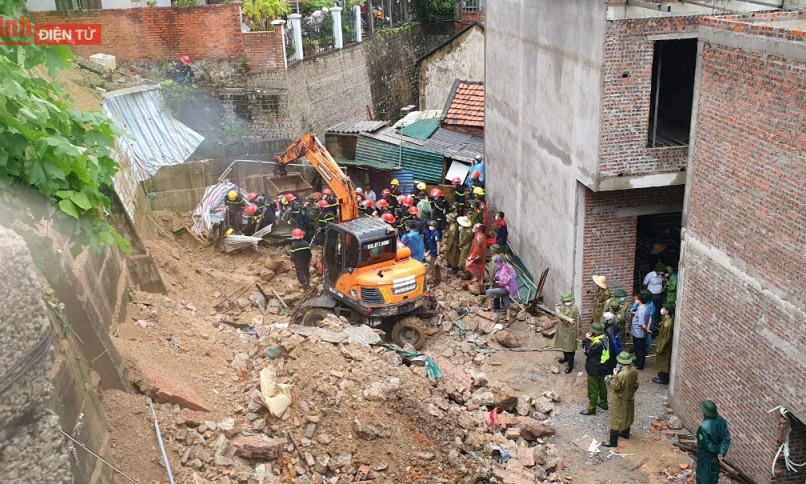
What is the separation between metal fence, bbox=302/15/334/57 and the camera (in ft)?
77.6

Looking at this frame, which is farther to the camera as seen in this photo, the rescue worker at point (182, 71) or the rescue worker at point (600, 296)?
the rescue worker at point (182, 71)

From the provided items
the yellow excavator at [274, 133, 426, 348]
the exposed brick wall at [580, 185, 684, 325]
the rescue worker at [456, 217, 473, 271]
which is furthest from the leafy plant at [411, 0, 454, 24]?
the exposed brick wall at [580, 185, 684, 325]

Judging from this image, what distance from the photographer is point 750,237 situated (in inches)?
366

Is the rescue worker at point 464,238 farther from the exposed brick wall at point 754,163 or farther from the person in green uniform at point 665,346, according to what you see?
the exposed brick wall at point 754,163

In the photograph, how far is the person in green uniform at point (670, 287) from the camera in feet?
41.9

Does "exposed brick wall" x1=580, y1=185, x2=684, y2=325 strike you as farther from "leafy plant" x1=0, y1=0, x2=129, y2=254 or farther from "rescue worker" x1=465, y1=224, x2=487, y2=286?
"leafy plant" x1=0, y1=0, x2=129, y2=254

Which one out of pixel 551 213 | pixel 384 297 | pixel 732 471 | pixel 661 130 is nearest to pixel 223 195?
pixel 384 297

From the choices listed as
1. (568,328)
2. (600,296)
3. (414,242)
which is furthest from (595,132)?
(414,242)

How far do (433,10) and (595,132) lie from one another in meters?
21.1

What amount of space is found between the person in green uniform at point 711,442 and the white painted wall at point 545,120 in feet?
15.4

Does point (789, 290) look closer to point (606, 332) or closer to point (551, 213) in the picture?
point (606, 332)

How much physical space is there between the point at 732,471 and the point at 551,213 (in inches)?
247

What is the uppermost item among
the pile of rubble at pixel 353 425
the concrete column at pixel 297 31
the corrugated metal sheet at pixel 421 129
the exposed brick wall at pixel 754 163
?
the concrete column at pixel 297 31

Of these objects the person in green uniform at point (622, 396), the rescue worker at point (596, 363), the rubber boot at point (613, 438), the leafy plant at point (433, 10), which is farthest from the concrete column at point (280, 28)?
the rubber boot at point (613, 438)
